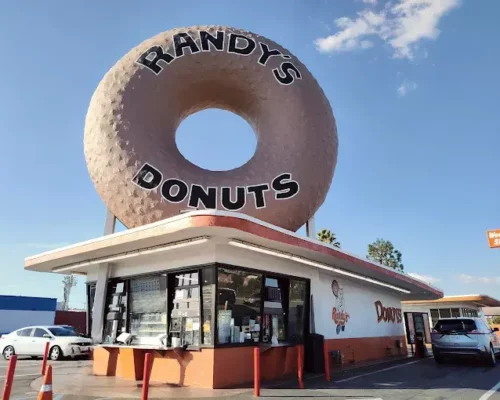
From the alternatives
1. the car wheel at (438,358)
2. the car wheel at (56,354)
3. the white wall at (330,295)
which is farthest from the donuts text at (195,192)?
the car wheel at (56,354)

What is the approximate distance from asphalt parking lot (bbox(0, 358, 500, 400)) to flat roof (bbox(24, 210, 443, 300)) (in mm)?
2792

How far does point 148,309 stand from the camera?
996 cm

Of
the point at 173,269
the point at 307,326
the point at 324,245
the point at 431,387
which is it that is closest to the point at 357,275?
the point at 307,326

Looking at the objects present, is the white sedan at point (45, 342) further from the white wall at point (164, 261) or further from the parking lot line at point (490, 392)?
the parking lot line at point (490, 392)

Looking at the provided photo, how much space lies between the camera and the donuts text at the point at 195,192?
962 cm

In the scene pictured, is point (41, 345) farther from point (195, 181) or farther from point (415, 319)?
point (415, 319)

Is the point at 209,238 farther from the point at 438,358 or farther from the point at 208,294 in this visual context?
the point at 438,358

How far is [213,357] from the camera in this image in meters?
8.13

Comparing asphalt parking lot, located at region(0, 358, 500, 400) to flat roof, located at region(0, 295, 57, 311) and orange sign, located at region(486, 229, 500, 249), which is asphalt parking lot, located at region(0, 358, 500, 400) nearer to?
orange sign, located at region(486, 229, 500, 249)

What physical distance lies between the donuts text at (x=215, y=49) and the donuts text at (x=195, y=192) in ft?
9.38

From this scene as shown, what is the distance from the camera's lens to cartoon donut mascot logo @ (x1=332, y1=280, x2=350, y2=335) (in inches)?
486

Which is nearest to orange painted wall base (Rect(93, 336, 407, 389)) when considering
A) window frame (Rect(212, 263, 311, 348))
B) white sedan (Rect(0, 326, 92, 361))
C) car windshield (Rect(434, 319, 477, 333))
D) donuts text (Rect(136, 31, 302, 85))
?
window frame (Rect(212, 263, 311, 348))

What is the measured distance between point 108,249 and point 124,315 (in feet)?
6.80

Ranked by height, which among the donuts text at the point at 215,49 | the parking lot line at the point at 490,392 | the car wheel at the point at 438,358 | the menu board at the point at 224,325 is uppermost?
the donuts text at the point at 215,49
